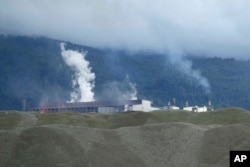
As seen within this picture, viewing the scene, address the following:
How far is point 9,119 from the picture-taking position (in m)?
111

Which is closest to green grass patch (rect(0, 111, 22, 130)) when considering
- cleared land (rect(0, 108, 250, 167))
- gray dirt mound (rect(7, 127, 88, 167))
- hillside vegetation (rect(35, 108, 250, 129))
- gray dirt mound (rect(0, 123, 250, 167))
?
hillside vegetation (rect(35, 108, 250, 129))

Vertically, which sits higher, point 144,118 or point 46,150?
point 144,118

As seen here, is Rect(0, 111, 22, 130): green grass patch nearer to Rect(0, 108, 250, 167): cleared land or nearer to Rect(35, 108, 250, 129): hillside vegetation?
Rect(35, 108, 250, 129): hillside vegetation

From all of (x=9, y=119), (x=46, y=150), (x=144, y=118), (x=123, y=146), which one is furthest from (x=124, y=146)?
(x=9, y=119)

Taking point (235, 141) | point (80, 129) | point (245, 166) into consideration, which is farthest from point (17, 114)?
point (245, 166)

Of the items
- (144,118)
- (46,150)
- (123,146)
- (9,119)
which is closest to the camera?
(46,150)

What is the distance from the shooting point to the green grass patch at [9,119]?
106m

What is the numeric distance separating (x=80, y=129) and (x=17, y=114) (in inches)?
1703

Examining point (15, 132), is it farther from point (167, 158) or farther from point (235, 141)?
point (235, 141)

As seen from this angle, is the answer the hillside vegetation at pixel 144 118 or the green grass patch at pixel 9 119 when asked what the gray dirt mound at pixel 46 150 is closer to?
the green grass patch at pixel 9 119

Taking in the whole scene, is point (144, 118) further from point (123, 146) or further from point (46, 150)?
point (46, 150)

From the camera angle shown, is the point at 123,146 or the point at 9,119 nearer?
the point at 123,146

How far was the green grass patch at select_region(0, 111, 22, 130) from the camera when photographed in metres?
106

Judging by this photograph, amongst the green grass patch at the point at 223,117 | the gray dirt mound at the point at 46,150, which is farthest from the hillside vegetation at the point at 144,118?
the gray dirt mound at the point at 46,150
